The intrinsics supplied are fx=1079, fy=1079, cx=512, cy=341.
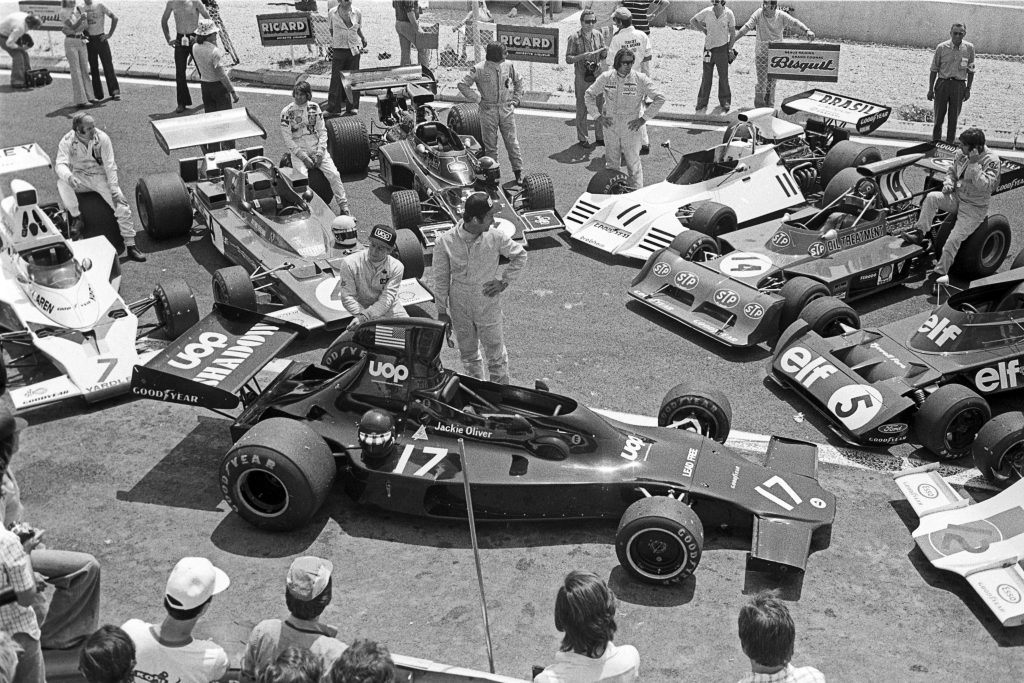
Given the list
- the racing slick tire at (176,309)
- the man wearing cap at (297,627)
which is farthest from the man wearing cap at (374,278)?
the man wearing cap at (297,627)

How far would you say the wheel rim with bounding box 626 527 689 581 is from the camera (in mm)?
7246

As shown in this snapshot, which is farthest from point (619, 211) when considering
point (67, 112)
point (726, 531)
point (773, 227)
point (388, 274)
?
point (67, 112)

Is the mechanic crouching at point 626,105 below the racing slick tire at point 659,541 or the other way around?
the other way around

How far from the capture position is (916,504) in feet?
26.0

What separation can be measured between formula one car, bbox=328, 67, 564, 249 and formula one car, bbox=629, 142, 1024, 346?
200 cm

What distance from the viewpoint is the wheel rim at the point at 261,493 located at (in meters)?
7.75

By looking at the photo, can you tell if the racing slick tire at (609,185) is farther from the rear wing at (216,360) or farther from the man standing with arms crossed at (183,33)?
the man standing with arms crossed at (183,33)

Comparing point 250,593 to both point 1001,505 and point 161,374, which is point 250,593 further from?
point 1001,505

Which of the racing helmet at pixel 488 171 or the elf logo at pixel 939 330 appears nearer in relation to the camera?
the elf logo at pixel 939 330

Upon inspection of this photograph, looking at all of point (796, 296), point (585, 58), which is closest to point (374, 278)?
point (796, 296)

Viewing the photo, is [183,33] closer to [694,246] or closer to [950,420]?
[694,246]

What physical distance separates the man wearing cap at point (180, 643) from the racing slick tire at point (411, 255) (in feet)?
22.9

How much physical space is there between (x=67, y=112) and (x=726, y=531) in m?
14.8

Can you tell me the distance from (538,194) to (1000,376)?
20.3ft
